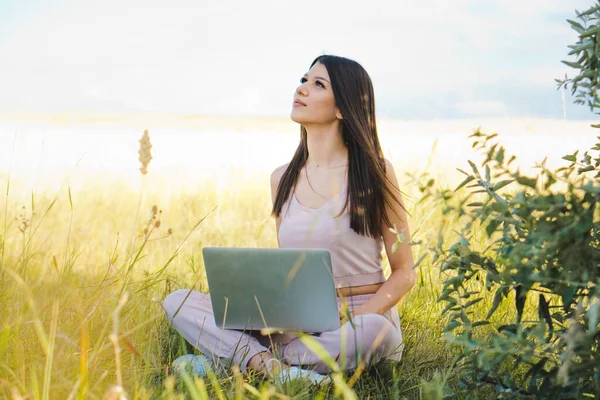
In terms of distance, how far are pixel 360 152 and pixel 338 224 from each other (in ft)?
1.24

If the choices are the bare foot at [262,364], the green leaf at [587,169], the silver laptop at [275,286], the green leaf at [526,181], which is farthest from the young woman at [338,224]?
the green leaf at [526,181]

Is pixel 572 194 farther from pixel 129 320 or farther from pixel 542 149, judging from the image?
pixel 542 149

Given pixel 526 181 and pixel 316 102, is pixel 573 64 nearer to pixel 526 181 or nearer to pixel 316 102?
pixel 526 181

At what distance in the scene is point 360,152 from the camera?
3484 millimetres

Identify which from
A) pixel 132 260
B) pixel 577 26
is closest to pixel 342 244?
pixel 132 260

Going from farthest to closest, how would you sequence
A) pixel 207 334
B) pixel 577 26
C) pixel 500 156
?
pixel 207 334 → pixel 577 26 → pixel 500 156

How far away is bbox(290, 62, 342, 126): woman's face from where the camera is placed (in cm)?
344

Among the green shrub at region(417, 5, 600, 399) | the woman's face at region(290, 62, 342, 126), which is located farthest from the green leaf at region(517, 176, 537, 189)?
the woman's face at region(290, 62, 342, 126)

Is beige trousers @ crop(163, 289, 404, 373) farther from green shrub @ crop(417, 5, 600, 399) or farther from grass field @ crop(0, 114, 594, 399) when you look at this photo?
green shrub @ crop(417, 5, 600, 399)

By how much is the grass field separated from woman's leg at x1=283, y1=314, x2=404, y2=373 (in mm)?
88

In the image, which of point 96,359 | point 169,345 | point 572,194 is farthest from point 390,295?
point 572,194

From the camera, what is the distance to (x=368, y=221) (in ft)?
10.9

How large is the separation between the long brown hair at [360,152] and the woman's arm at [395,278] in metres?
0.04

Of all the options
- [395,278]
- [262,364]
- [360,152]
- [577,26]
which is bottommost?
[262,364]
